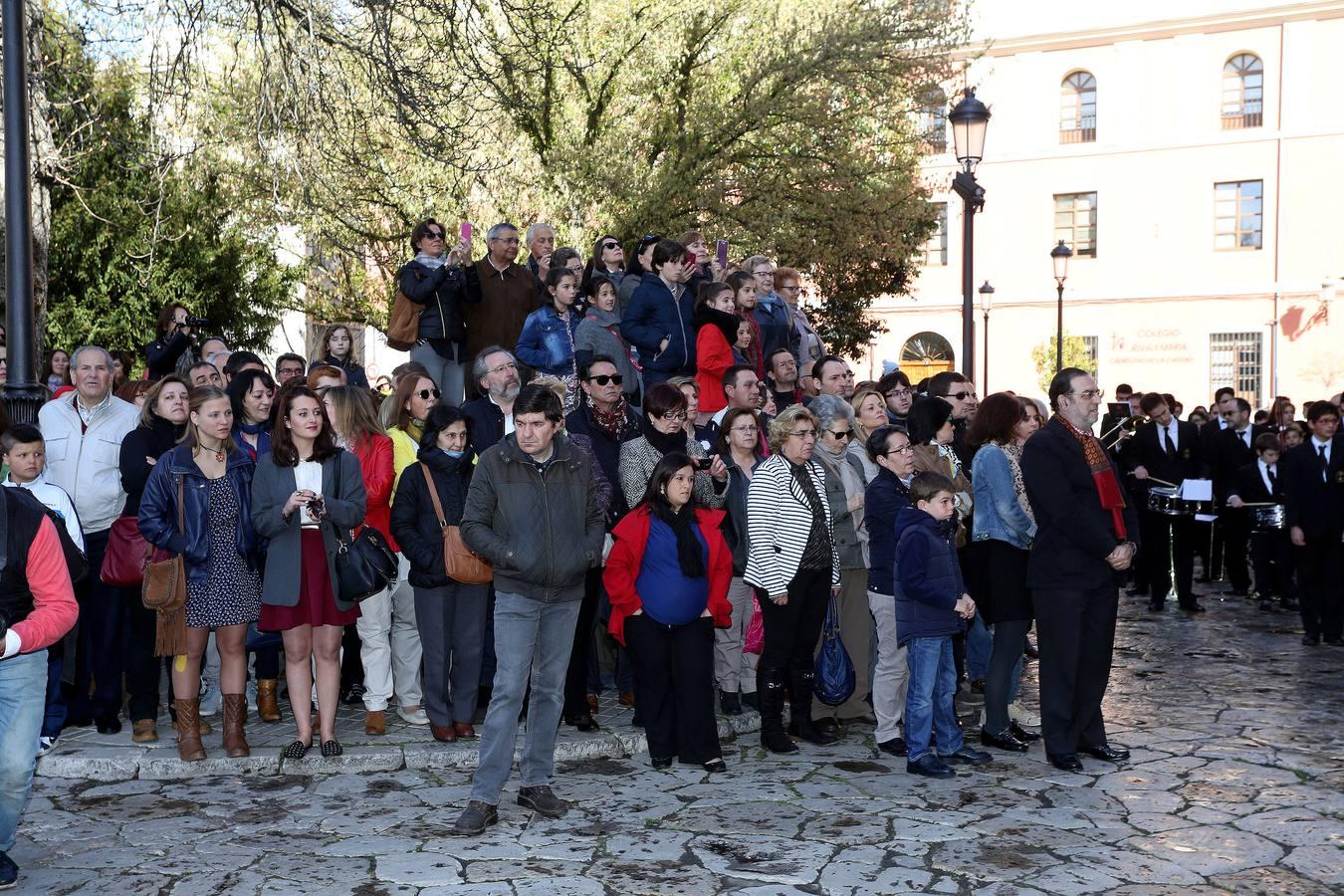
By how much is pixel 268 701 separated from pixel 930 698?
4.05 m

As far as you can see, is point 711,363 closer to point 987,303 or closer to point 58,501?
point 58,501

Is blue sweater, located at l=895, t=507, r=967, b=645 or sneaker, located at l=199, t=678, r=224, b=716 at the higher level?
blue sweater, located at l=895, t=507, r=967, b=645

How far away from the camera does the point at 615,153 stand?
20062 mm

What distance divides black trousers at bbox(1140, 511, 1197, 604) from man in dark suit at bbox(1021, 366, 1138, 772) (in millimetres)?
→ 6472

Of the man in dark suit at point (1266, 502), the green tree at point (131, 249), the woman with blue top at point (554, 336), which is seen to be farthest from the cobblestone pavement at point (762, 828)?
the green tree at point (131, 249)

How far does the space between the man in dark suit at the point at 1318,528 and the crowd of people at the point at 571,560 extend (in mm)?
3979

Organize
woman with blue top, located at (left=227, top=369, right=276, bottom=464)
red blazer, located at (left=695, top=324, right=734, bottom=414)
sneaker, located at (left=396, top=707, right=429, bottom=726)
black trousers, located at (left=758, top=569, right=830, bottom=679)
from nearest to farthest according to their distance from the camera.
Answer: black trousers, located at (left=758, top=569, right=830, bottom=679), woman with blue top, located at (left=227, top=369, right=276, bottom=464), sneaker, located at (left=396, top=707, right=429, bottom=726), red blazer, located at (left=695, top=324, right=734, bottom=414)

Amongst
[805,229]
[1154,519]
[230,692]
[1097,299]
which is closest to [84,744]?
[230,692]

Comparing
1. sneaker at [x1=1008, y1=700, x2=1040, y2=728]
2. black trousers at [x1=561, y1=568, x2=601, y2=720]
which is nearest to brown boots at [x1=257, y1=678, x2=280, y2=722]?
black trousers at [x1=561, y1=568, x2=601, y2=720]

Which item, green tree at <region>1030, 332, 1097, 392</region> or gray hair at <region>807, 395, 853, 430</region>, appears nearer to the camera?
gray hair at <region>807, 395, 853, 430</region>

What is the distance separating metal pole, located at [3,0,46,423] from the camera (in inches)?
333

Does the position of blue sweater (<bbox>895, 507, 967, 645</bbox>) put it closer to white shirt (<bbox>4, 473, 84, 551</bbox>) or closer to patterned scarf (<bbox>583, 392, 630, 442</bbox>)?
patterned scarf (<bbox>583, 392, 630, 442</bbox>)

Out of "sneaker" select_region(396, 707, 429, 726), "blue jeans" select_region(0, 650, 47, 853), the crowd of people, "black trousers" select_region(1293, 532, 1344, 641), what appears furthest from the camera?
"black trousers" select_region(1293, 532, 1344, 641)

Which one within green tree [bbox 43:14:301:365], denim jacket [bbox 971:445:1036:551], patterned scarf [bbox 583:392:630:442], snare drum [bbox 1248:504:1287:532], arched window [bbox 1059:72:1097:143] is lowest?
snare drum [bbox 1248:504:1287:532]
